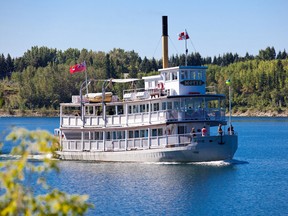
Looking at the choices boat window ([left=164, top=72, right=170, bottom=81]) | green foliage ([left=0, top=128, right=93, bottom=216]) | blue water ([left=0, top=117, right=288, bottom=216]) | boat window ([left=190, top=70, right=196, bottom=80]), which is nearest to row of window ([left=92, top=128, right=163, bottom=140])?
blue water ([left=0, top=117, right=288, bottom=216])

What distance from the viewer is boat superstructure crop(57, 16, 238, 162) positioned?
49.2 m

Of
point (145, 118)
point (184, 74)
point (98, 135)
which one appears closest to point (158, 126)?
point (145, 118)

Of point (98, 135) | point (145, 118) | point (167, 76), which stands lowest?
point (98, 135)

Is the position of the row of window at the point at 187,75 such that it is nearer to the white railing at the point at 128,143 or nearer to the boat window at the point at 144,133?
the boat window at the point at 144,133

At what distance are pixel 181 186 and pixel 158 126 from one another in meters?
10.2

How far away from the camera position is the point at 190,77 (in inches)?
2026

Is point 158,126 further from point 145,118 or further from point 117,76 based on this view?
point 117,76

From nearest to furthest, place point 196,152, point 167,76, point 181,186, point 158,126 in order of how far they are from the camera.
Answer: point 181,186, point 196,152, point 158,126, point 167,76

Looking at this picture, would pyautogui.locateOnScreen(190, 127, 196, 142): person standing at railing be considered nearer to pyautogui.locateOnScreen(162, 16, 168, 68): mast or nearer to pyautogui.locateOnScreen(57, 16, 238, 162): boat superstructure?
→ pyautogui.locateOnScreen(57, 16, 238, 162): boat superstructure

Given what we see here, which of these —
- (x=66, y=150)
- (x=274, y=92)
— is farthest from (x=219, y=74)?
(x=66, y=150)

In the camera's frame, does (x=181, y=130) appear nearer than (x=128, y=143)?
Yes

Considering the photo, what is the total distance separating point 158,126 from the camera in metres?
50.9

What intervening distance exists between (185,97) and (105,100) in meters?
8.26

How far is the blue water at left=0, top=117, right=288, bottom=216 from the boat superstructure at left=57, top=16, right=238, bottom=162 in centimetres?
107
